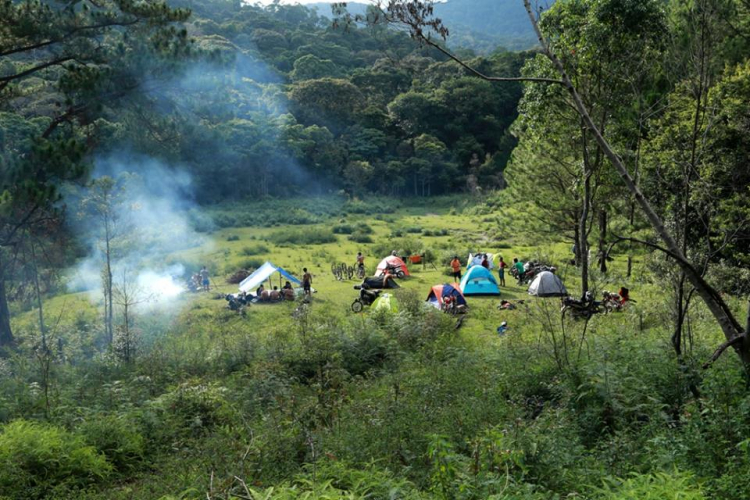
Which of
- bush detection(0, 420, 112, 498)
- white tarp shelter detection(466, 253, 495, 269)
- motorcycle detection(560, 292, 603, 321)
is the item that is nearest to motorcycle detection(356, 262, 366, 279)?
white tarp shelter detection(466, 253, 495, 269)

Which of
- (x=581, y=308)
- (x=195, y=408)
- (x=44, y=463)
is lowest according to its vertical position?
(x=581, y=308)

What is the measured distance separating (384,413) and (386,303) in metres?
8.87

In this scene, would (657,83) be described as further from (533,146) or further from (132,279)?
(132,279)

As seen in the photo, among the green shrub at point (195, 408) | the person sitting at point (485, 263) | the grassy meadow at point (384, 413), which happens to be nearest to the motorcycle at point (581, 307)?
the grassy meadow at point (384, 413)

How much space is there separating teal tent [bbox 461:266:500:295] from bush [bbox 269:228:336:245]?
523 inches

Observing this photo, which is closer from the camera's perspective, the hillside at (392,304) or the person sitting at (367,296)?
the hillside at (392,304)

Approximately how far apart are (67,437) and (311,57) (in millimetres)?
60814

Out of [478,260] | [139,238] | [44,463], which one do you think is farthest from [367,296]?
[44,463]

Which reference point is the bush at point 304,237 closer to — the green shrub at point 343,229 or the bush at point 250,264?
the green shrub at point 343,229

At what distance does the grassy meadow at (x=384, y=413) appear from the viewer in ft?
14.0

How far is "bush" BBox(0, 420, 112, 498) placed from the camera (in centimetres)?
552

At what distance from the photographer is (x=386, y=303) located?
48.9ft

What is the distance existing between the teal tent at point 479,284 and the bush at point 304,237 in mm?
13287

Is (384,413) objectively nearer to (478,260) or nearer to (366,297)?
(366,297)
